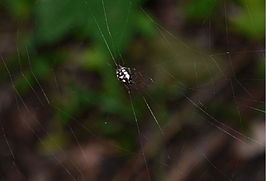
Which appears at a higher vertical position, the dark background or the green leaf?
the green leaf

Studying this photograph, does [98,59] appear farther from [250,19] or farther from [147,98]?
[250,19]

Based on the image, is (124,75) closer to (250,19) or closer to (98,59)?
(98,59)

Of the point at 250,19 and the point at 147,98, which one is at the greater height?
the point at 250,19

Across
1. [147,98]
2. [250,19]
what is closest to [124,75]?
[147,98]

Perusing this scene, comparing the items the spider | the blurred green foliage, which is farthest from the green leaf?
the spider

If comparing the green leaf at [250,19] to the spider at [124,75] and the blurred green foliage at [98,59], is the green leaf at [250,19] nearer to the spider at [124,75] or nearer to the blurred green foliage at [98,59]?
the blurred green foliage at [98,59]

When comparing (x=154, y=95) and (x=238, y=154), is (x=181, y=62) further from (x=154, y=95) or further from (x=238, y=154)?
(x=238, y=154)

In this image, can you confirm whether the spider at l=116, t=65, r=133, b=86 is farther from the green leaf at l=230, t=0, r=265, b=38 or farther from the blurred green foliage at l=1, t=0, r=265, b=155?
the green leaf at l=230, t=0, r=265, b=38

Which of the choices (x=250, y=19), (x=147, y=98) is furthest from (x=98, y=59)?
(x=250, y=19)

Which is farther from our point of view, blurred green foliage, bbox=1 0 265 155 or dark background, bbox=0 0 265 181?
dark background, bbox=0 0 265 181

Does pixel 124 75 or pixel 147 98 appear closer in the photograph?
pixel 124 75
